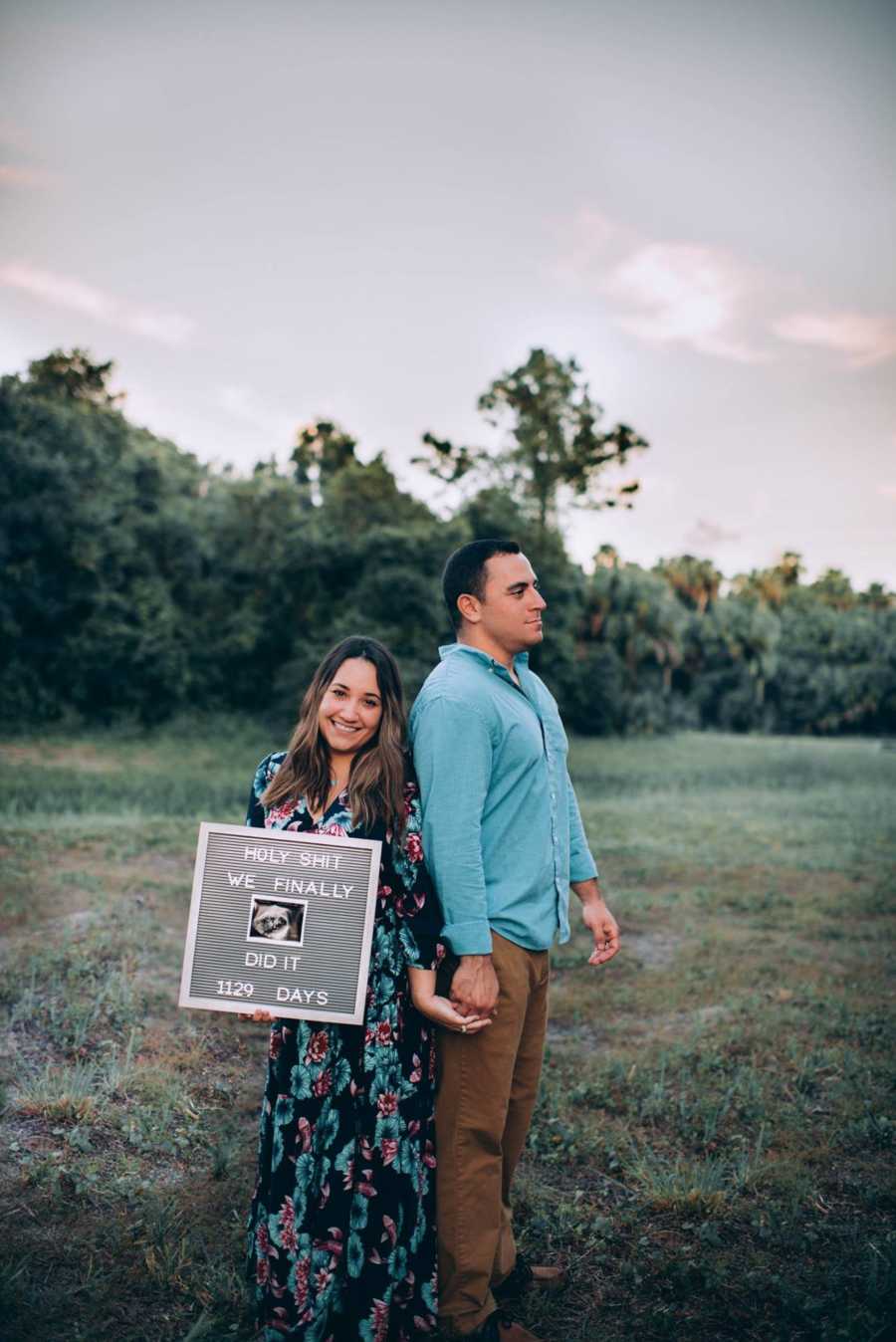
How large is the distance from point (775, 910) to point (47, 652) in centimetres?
1795

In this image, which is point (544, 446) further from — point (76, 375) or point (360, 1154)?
point (360, 1154)

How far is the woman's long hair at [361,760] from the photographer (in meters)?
2.62

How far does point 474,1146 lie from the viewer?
2.66m

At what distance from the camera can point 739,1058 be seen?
16.3ft

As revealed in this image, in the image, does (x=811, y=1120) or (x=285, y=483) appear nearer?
(x=811, y=1120)

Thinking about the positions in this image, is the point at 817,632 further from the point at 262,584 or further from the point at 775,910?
the point at 775,910

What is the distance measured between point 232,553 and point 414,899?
78.1 feet

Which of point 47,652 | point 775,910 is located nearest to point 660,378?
Result: point 775,910

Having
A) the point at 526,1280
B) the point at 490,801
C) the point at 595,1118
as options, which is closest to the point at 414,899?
the point at 490,801

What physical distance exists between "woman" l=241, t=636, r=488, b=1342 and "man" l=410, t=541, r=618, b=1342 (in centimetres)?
7

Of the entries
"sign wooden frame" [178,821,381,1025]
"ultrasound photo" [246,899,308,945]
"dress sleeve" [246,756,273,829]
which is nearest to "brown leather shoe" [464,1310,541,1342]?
"sign wooden frame" [178,821,381,1025]

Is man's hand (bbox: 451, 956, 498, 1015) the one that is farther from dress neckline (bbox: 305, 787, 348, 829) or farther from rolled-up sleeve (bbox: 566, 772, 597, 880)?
rolled-up sleeve (bbox: 566, 772, 597, 880)

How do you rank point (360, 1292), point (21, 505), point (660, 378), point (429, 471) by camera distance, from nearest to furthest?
point (360, 1292) → point (660, 378) → point (21, 505) → point (429, 471)

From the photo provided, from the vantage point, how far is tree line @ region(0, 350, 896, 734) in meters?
21.1
